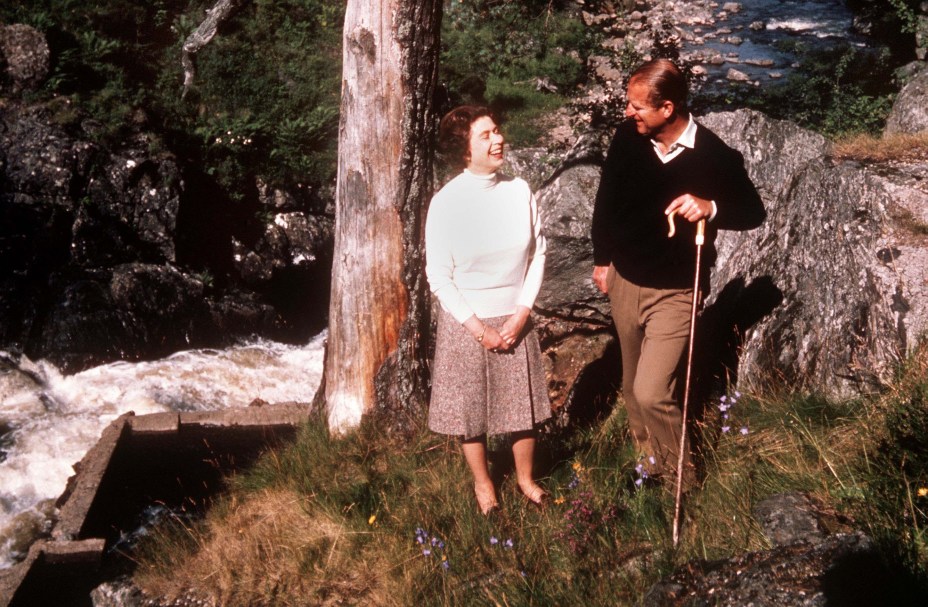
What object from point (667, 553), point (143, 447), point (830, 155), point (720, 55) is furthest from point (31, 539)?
point (720, 55)

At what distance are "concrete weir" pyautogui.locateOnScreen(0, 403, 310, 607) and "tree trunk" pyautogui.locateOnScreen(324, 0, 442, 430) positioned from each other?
846mm

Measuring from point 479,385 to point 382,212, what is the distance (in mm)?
1553

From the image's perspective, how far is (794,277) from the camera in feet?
17.2

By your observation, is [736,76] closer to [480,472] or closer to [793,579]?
[480,472]

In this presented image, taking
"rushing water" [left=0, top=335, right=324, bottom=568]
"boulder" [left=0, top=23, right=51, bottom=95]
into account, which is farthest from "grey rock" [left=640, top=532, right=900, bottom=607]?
"boulder" [left=0, top=23, right=51, bottom=95]

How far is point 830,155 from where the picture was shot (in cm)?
563

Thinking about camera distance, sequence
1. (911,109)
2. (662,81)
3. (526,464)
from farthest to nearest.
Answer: (911,109) < (526,464) < (662,81)

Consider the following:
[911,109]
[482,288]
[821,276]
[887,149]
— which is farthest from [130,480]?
[911,109]

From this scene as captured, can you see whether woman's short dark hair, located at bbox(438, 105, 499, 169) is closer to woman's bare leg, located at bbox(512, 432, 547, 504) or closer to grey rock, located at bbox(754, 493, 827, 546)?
woman's bare leg, located at bbox(512, 432, 547, 504)

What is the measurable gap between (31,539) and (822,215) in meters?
6.68

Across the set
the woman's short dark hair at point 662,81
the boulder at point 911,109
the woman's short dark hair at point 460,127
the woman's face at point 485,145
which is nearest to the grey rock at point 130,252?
the woman's short dark hair at point 460,127

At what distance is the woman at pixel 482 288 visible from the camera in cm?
402

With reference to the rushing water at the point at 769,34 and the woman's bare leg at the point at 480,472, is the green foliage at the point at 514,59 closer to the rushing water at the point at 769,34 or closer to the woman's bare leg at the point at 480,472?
the rushing water at the point at 769,34

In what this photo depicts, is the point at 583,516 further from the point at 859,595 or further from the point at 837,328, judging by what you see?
the point at 837,328
